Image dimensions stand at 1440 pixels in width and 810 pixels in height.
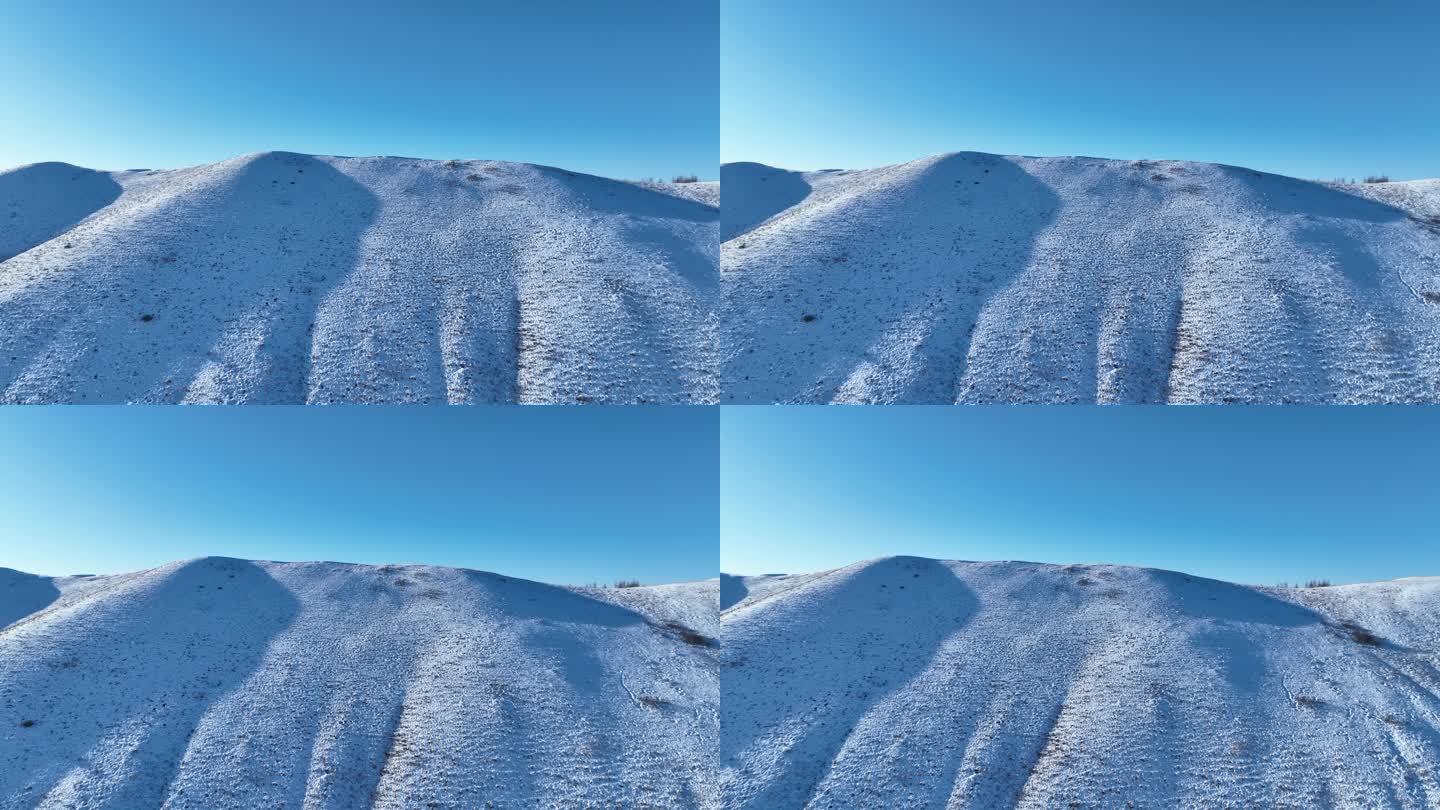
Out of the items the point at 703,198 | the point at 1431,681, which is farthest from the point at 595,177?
the point at 1431,681

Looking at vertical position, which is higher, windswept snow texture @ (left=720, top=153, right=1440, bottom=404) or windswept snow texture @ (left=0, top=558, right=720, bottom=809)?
windswept snow texture @ (left=720, top=153, right=1440, bottom=404)

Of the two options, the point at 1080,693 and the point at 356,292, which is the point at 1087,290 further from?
the point at 356,292

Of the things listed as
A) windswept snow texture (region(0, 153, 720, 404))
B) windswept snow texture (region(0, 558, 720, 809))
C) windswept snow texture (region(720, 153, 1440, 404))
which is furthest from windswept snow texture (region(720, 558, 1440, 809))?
windswept snow texture (region(0, 153, 720, 404))

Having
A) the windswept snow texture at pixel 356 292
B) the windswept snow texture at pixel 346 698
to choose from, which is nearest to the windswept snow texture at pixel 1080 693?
the windswept snow texture at pixel 346 698

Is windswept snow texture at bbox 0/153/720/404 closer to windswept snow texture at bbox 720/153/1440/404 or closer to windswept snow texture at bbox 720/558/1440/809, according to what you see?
windswept snow texture at bbox 720/153/1440/404

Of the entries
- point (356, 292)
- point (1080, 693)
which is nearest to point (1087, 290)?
point (1080, 693)
